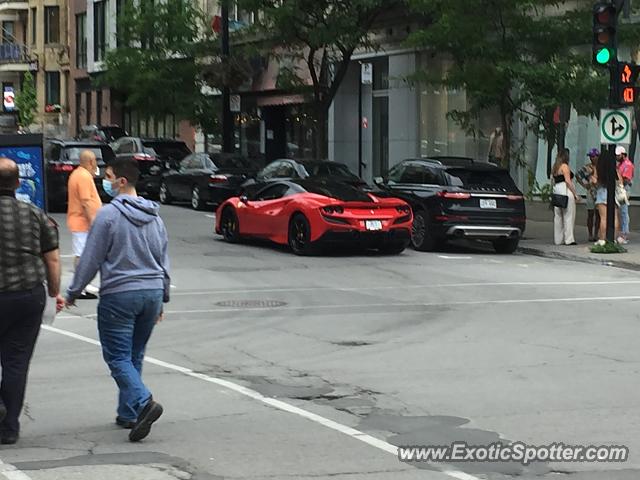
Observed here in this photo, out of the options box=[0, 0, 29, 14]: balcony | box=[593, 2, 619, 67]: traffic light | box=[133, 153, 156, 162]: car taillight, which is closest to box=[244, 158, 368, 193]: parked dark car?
box=[593, 2, 619, 67]: traffic light

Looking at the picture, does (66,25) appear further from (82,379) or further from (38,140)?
(82,379)

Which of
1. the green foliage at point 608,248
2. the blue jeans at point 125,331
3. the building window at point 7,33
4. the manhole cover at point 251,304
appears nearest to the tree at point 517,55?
the green foliage at point 608,248

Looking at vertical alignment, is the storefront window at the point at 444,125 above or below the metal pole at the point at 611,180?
above

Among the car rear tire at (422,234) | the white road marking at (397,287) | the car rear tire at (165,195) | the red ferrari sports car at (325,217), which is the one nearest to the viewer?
the white road marking at (397,287)

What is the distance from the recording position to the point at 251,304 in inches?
594

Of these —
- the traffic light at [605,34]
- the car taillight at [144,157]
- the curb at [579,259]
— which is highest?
the traffic light at [605,34]

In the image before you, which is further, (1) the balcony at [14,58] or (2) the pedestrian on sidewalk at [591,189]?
(1) the balcony at [14,58]

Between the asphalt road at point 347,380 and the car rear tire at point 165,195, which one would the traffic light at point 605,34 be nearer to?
the asphalt road at point 347,380

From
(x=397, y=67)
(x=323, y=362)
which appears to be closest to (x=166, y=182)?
(x=397, y=67)

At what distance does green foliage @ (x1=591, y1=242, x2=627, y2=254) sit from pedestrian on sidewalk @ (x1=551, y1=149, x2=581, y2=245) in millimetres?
1481

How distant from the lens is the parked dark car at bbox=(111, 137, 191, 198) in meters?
35.0

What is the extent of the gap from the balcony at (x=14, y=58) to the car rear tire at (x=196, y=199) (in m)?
39.0

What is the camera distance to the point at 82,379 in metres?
10.2

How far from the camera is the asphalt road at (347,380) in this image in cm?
742
